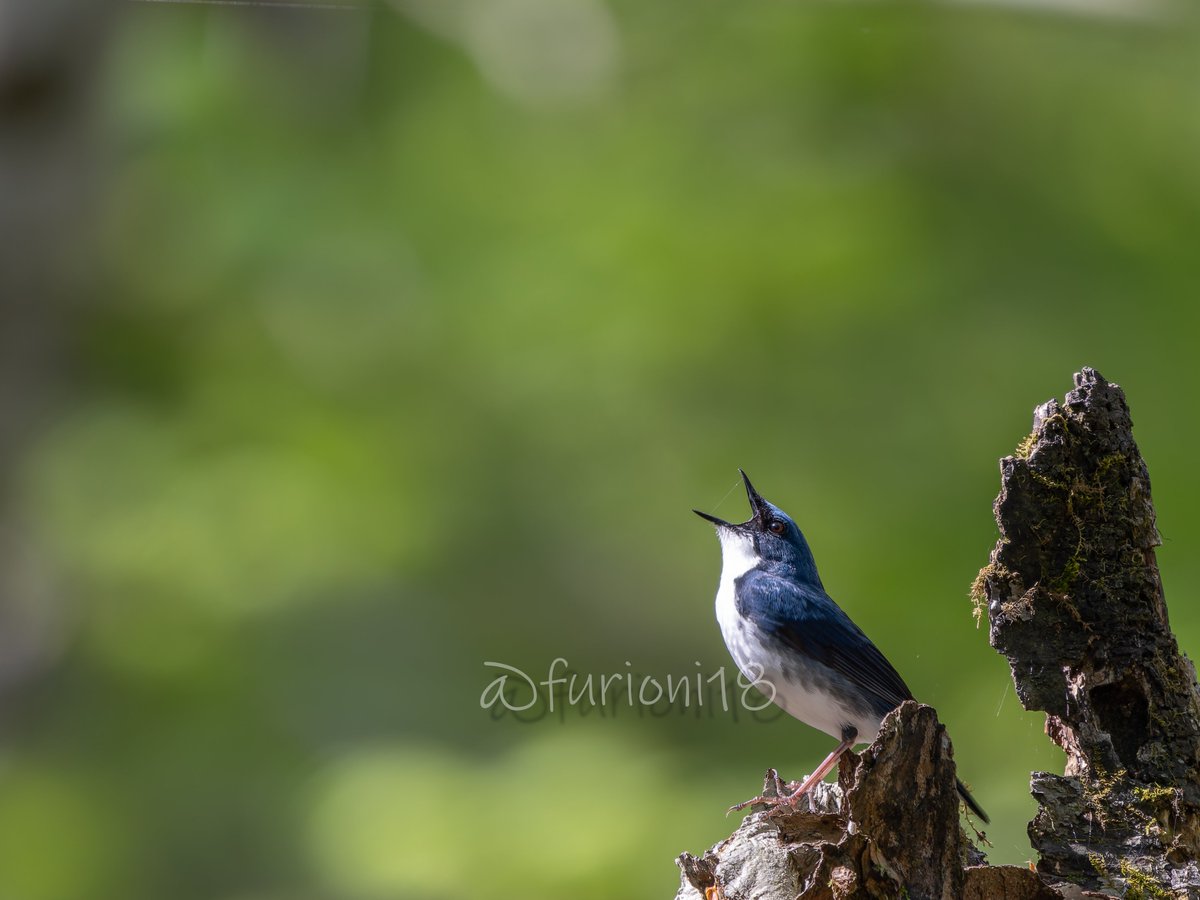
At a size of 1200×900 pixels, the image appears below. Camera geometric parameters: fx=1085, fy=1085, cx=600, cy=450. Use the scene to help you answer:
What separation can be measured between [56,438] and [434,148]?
12.5 ft

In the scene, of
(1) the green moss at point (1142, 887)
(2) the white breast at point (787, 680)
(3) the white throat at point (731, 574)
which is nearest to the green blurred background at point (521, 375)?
(3) the white throat at point (731, 574)

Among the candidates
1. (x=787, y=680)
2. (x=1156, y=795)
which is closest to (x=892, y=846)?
(x=1156, y=795)

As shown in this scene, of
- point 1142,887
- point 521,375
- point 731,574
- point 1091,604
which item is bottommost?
point 1142,887

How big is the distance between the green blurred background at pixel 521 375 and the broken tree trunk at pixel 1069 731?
296 cm

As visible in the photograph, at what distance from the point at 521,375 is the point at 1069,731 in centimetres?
556

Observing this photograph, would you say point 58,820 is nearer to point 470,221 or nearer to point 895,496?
point 470,221

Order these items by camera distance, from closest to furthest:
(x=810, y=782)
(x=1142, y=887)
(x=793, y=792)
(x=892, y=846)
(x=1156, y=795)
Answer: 1. (x=892, y=846)
2. (x=1142, y=887)
3. (x=1156, y=795)
4. (x=810, y=782)
5. (x=793, y=792)

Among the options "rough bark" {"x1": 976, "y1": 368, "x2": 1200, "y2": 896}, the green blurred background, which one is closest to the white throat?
"rough bark" {"x1": 976, "y1": 368, "x2": 1200, "y2": 896}

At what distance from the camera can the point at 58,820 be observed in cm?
744

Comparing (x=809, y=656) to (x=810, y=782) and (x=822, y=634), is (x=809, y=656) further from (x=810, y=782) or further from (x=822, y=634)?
(x=810, y=782)

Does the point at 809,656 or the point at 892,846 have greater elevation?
the point at 809,656

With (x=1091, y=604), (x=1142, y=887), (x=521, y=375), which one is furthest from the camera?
(x=521, y=375)

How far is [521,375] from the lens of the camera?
8102 millimetres

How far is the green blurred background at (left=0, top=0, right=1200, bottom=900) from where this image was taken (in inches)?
263
